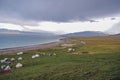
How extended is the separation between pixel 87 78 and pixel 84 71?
4463mm

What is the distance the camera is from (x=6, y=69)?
201 feet

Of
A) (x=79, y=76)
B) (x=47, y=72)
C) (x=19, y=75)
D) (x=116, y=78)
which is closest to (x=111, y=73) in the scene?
(x=116, y=78)

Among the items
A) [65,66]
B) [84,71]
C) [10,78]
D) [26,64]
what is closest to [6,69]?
[26,64]

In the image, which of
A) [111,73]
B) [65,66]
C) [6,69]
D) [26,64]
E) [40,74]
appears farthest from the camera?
[26,64]

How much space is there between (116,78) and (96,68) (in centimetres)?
804

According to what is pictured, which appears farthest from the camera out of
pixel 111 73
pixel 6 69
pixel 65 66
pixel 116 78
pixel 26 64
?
pixel 26 64

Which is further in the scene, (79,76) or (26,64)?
(26,64)

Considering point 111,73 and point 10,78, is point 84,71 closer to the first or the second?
point 111,73

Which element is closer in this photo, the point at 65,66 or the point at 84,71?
the point at 84,71

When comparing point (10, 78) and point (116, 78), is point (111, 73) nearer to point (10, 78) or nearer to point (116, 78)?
point (116, 78)

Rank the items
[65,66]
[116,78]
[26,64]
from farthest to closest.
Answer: [26,64], [65,66], [116,78]

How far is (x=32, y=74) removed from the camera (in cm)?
5159

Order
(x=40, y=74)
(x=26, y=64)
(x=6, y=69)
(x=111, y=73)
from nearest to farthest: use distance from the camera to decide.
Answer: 1. (x=111, y=73)
2. (x=40, y=74)
3. (x=6, y=69)
4. (x=26, y=64)

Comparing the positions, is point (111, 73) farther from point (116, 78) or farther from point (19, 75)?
point (19, 75)
